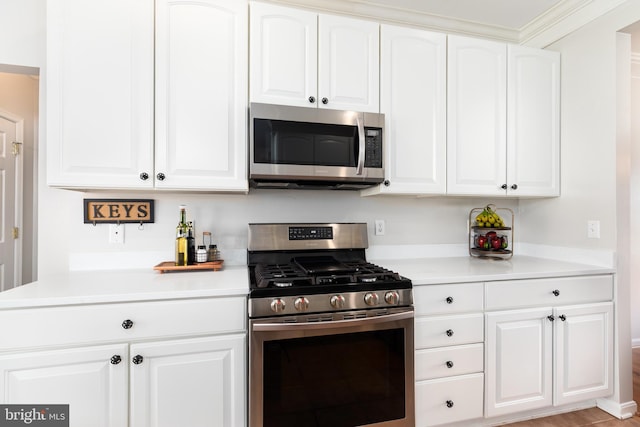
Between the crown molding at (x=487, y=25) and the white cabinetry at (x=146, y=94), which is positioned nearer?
the white cabinetry at (x=146, y=94)

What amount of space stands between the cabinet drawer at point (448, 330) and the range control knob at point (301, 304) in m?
0.59

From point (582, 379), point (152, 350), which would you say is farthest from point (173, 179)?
point (582, 379)

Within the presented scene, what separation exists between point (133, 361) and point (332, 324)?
84cm

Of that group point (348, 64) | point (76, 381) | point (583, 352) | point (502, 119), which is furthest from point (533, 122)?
point (76, 381)

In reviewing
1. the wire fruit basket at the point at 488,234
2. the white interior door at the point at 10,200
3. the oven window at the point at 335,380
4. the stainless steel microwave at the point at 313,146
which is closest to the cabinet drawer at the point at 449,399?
the oven window at the point at 335,380

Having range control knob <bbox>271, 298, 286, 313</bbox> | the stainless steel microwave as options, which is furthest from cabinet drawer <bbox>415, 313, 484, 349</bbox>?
the stainless steel microwave

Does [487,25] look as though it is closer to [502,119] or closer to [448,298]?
[502,119]

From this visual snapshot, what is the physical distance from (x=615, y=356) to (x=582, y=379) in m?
0.27

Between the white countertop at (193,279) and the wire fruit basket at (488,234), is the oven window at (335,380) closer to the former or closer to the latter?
the white countertop at (193,279)

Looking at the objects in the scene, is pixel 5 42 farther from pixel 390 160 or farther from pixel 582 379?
pixel 582 379

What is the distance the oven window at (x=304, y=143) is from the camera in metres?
1.66

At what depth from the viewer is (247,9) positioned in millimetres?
1684

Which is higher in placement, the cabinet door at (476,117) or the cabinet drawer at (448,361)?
the cabinet door at (476,117)

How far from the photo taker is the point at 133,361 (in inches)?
52.0
